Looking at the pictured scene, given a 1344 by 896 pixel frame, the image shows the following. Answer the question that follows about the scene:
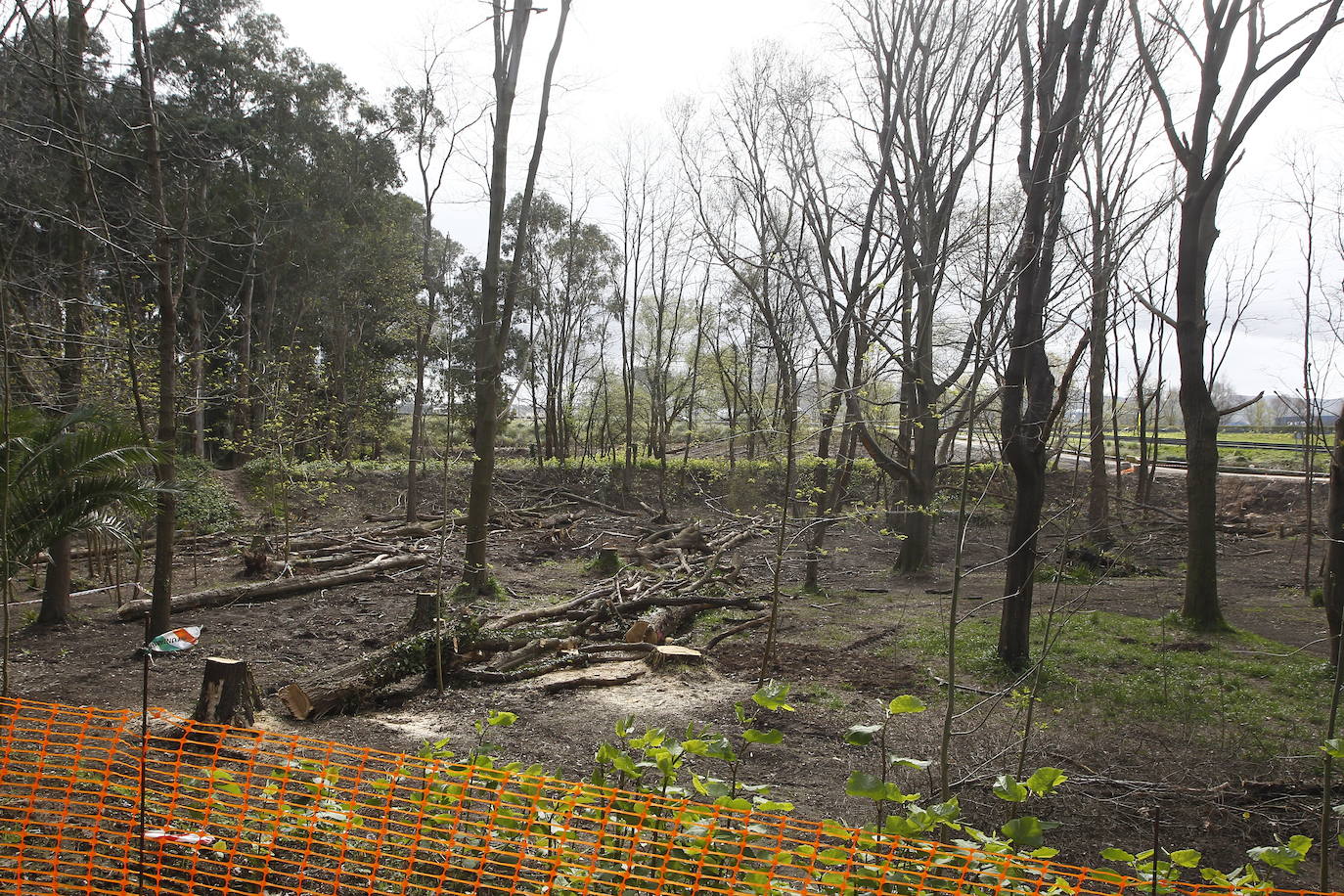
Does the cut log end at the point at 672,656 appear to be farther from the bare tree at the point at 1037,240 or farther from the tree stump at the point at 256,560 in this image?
the tree stump at the point at 256,560

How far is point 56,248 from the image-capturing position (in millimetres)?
15391

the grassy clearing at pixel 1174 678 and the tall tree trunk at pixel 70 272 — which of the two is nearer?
the grassy clearing at pixel 1174 678

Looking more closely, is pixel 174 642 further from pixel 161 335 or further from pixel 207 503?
pixel 207 503

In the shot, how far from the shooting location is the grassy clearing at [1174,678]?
538 centimetres

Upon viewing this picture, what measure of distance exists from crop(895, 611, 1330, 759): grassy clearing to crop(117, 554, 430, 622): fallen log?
7513 mm

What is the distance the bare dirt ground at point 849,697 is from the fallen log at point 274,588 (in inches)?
6.5

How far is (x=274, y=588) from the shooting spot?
9.59m

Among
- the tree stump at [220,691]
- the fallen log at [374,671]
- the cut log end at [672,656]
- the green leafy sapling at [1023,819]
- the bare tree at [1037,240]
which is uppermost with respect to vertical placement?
the bare tree at [1037,240]

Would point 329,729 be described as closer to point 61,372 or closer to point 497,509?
point 61,372

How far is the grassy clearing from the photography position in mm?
5375

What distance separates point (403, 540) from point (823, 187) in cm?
960

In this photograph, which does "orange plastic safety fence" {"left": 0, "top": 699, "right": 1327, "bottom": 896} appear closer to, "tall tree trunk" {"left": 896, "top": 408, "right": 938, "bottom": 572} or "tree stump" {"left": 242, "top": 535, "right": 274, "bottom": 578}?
"tree stump" {"left": 242, "top": 535, "right": 274, "bottom": 578}

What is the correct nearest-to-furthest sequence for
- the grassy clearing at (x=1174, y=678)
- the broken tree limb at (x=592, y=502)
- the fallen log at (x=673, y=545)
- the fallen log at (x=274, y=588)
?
the grassy clearing at (x=1174, y=678), the fallen log at (x=274, y=588), the fallen log at (x=673, y=545), the broken tree limb at (x=592, y=502)

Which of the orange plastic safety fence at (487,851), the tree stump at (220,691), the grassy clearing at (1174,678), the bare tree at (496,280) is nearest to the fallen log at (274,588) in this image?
the bare tree at (496,280)
